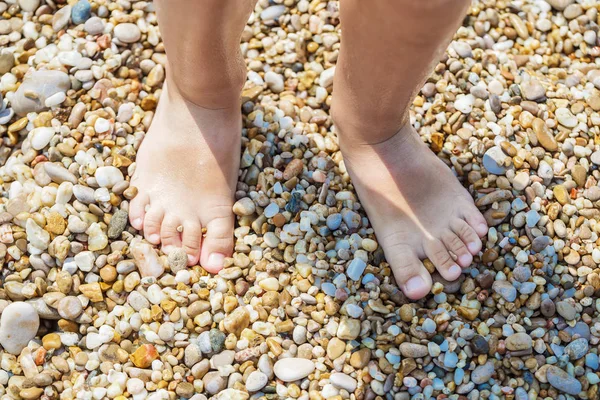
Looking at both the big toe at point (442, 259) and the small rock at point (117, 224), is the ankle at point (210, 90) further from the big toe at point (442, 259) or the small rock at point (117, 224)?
the big toe at point (442, 259)

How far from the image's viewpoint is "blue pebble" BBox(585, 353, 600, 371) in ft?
5.34

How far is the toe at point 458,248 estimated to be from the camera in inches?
67.9

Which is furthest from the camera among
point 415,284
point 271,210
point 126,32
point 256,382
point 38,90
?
point 126,32

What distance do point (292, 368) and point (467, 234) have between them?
0.58 metres

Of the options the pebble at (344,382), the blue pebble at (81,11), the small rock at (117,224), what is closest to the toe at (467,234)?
the pebble at (344,382)

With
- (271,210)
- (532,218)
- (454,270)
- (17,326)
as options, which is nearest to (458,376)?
(454,270)

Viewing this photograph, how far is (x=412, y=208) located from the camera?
1.76 meters

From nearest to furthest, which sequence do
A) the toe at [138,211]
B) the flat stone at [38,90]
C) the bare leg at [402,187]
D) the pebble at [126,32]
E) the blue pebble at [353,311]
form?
the bare leg at [402,187] < the blue pebble at [353,311] < the toe at [138,211] < the flat stone at [38,90] < the pebble at [126,32]

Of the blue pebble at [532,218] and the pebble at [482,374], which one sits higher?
the blue pebble at [532,218]

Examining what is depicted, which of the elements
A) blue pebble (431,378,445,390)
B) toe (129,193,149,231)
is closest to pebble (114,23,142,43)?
toe (129,193,149,231)

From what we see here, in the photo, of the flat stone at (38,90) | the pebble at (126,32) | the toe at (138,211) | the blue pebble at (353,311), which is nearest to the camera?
the blue pebble at (353,311)

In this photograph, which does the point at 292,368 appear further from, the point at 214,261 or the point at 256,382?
the point at 214,261

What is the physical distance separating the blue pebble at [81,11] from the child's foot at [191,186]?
1.66ft

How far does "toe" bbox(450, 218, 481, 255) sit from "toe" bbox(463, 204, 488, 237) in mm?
13
